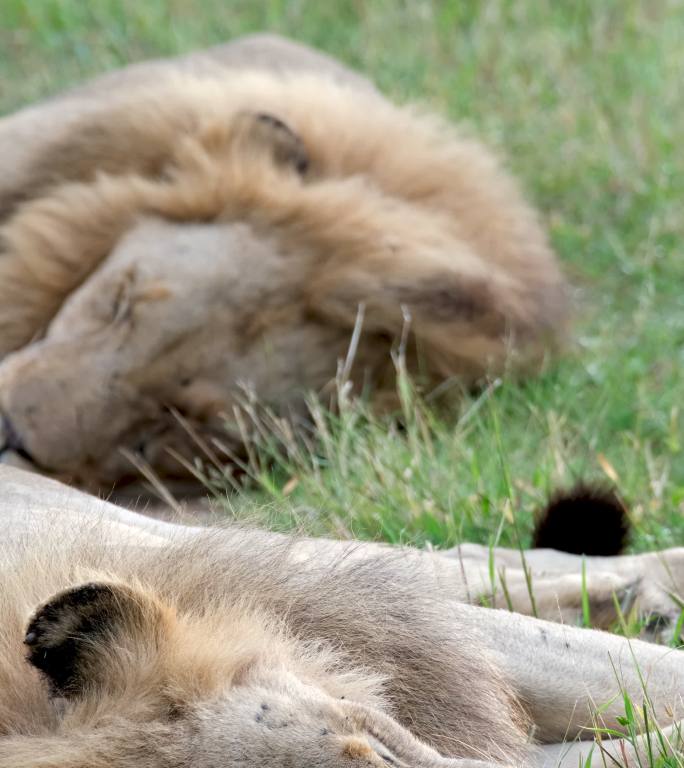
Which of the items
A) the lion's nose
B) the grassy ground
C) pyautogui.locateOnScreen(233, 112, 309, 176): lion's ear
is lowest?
the lion's nose

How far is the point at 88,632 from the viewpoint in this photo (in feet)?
6.23

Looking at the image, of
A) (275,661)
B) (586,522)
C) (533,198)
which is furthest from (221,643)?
(533,198)

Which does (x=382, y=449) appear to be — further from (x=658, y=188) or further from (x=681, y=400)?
(x=658, y=188)

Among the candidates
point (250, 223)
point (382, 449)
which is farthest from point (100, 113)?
point (382, 449)

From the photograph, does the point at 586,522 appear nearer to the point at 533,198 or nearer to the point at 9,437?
the point at 9,437

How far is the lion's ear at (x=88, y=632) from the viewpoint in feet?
6.08

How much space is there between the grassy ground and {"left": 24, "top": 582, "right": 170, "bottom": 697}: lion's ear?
0.88 metres

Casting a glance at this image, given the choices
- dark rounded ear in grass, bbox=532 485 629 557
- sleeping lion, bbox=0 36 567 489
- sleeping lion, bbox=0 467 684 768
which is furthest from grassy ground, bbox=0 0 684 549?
sleeping lion, bbox=0 467 684 768

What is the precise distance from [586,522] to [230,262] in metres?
1.62

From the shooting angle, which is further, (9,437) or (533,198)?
(533,198)

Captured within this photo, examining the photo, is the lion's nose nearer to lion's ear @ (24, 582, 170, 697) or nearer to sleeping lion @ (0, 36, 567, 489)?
sleeping lion @ (0, 36, 567, 489)

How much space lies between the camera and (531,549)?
3307 mm

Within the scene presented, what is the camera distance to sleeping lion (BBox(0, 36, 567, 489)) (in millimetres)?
4277

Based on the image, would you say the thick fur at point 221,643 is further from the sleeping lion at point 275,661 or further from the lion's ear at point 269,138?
the lion's ear at point 269,138
